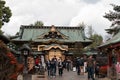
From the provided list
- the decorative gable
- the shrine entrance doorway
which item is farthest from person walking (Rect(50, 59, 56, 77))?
the decorative gable

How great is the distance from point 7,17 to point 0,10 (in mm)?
5805

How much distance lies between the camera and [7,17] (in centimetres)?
5266

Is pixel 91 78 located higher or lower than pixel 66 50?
lower

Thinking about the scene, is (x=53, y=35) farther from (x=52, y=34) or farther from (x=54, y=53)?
(x=54, y=53)

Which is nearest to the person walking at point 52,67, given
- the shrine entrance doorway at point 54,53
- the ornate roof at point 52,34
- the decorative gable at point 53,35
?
the shrine entrance doorway at point 54,53

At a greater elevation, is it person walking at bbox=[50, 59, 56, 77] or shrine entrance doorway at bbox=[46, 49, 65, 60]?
shrine entrance doorway at bbox=[46, 49, 65, 60]

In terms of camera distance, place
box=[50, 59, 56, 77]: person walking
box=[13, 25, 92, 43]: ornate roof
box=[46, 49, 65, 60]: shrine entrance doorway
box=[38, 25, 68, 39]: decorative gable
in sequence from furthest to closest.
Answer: box=[13, 25, 92, 43]: ornate roof < box=[38, 25, 68, 39]: decorative gable < box=[46, 49, 65, 60]: shrine entrance doorway < box=[50, 59, 56, 77]: person walking

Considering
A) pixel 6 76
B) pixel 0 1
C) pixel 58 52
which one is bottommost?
pixel 6 76

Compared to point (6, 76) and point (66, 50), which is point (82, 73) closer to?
point (6, 76)

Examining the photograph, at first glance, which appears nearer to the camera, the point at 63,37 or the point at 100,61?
the point at 100,61

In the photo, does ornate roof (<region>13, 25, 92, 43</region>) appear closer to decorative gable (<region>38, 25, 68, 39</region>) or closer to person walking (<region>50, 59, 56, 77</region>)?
decorative gable (<region>38, 25, 68, 39</region>)

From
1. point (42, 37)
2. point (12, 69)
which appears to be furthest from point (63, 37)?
point (12, 69)

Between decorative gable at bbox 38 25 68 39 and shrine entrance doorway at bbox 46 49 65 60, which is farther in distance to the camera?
decorative gable at bbox 38 25 68 39

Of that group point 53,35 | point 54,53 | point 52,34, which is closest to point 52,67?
point 54,53
